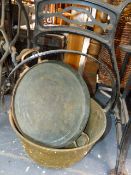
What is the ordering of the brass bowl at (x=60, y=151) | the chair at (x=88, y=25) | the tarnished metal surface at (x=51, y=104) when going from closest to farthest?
the chair at (x=88, y=25), the brass bowl at (x=60, y=151), the tarnished metal surface at (x=51, y=104)

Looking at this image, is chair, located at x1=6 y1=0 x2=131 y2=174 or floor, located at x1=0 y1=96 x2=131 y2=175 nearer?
chair, located at x1=6 y1=0 x2=131 y2=174

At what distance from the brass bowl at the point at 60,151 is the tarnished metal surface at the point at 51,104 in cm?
8

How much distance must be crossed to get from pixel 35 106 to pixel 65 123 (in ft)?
0.66

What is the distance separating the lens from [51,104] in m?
1.27

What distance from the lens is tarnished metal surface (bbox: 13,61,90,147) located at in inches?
47.8

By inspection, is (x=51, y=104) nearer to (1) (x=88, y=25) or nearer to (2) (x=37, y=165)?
(2) (x=37, y=165)

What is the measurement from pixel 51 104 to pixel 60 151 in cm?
28

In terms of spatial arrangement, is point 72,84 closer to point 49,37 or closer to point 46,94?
point 46,94

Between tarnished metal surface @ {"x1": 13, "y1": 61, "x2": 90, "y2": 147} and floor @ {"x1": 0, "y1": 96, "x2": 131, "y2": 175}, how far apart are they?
5.9 inches

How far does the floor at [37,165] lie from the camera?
125 centimetres

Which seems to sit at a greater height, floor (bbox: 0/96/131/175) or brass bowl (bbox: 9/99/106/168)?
brass bowl (bbox: 9/99/106/168)

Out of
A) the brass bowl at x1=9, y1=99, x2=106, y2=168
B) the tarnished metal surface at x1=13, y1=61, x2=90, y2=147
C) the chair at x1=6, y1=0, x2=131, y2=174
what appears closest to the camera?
the chair at x1=6, y1=0, x2=131, y2=174

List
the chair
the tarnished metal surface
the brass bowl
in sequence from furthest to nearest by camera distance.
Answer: the tarnished metal surface, the brass bowl, the chair

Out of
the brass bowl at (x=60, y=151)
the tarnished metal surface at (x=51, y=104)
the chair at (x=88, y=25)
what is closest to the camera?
the chair at (x=88, y=25)
